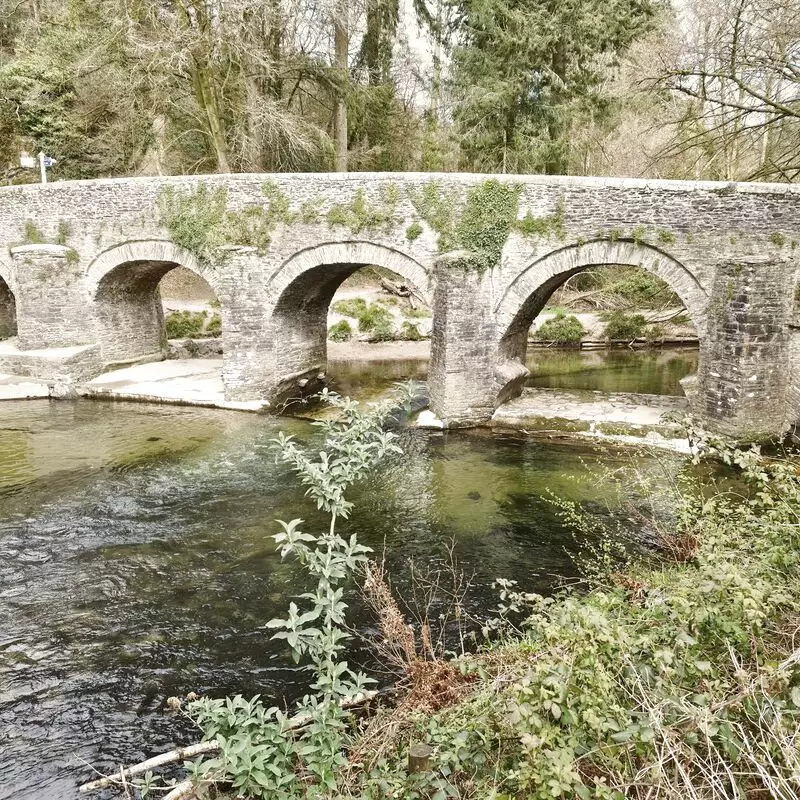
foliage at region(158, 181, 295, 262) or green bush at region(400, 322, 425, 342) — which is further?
green bush at region(400, 322, 425, 342)

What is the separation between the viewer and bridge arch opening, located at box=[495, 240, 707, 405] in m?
10.2

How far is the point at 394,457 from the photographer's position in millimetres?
9938

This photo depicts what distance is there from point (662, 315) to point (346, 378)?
34.5 ft

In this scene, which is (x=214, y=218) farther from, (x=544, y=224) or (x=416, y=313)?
(x=416, y=313)

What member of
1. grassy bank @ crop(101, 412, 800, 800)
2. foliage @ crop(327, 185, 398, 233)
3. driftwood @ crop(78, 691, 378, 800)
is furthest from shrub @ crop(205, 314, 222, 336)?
driftwood @ crop(78, 691, 378, 800)

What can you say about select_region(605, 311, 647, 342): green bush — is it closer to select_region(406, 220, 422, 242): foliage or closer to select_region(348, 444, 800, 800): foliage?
select_region(406, 220, 422, 242): foliage

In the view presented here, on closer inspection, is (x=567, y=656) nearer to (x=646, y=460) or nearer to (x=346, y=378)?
(x=646, y=460)

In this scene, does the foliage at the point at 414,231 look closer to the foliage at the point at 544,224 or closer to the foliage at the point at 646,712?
the foliage at the point at 544,224

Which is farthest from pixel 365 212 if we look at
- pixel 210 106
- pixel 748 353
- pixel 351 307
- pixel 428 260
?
pixel 351 307

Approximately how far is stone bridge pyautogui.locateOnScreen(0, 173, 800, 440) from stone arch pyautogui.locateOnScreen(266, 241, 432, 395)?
41 millimetres

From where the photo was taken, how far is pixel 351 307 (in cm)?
2020

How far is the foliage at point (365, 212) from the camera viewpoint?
11.1 m

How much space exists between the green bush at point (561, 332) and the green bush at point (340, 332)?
6017mm

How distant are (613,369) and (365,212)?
8.54 metres
